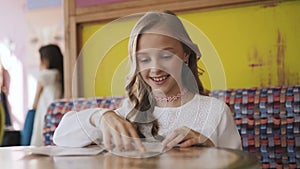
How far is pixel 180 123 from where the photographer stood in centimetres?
101

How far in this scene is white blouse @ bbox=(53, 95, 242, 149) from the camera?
1022 mm

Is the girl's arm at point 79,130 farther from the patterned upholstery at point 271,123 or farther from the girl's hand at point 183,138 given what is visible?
the patterned upholstery at point 271,123

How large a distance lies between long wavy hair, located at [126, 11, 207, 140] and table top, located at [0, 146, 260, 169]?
0.43ft

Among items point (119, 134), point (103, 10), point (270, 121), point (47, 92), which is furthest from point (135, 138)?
point (47, 92)

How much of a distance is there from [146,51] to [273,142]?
0.88 metres

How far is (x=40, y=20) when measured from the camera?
164 inches

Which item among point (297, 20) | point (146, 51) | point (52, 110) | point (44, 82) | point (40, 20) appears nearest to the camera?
point (146, 51)

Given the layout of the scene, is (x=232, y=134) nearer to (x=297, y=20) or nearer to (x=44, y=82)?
(x=297, y=20)

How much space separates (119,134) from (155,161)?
0.15 m

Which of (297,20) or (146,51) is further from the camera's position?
(297,20)

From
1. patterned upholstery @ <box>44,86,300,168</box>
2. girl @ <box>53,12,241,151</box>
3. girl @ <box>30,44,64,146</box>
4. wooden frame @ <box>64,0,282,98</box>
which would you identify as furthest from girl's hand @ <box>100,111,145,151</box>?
girl @ <box>30,44,64,146</box>

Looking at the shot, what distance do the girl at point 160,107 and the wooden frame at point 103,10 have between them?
32.6 inches

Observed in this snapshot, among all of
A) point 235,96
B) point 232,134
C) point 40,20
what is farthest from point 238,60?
point 40,20

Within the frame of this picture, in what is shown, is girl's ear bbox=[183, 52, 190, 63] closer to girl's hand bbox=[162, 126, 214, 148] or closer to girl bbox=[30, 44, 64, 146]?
girl's hand bbox=[162, 126, 214, 148]
